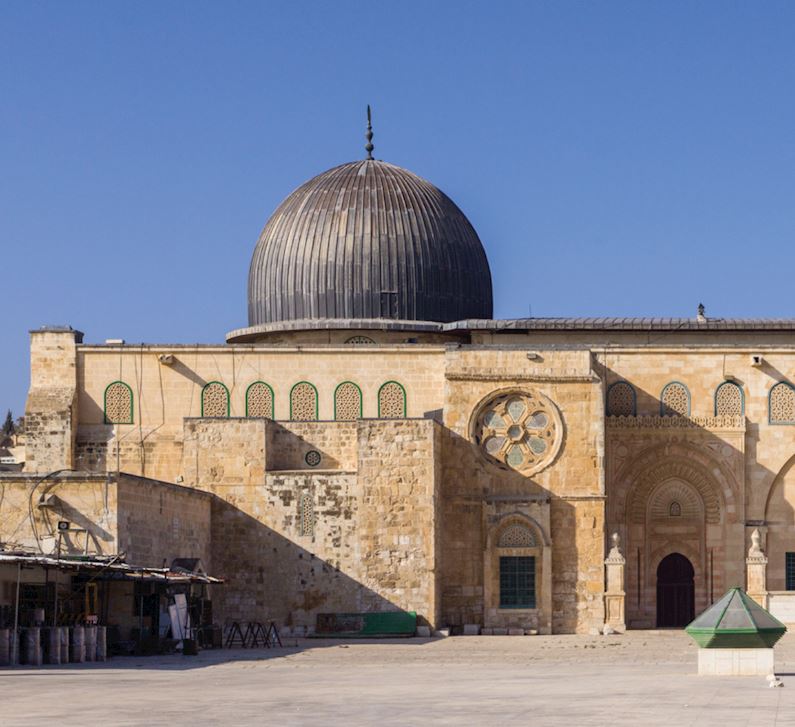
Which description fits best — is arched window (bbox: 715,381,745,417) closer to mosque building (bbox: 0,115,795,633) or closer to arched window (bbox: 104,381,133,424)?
mosque building (bbox: 0,115,795,633)

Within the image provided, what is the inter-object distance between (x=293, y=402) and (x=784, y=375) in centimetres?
1199

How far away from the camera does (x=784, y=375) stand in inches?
1779

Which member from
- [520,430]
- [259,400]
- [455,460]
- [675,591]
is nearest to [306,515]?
[455,460]

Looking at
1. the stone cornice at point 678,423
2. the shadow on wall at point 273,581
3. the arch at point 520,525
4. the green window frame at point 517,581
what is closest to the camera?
the shadow on wall at point 273,581

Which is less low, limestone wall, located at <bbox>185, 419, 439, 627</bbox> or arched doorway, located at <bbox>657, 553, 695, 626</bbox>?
limestone wall, located at <bbox>185, 419, 439, 627</bbox>

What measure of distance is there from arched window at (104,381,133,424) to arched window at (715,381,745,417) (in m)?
14.3

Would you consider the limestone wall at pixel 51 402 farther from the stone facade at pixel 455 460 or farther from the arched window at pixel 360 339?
the arched window at pixel 360 339

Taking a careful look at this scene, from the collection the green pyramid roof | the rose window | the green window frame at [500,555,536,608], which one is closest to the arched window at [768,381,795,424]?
the rose window

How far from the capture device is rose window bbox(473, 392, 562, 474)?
43.5 m

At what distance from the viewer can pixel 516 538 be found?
43.2m

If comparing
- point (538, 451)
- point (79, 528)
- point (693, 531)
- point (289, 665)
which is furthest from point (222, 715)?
point (693, 531)

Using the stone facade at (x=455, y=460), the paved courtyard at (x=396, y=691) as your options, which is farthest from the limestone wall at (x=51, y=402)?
the paved courtyard at (x=396, y=691)

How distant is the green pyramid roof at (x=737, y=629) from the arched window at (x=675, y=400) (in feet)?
67.9

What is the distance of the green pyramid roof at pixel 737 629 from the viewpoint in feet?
79.5
